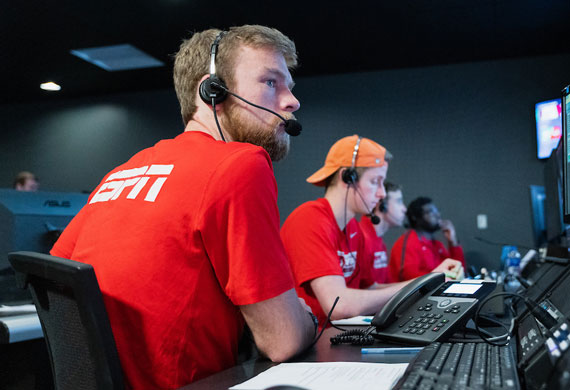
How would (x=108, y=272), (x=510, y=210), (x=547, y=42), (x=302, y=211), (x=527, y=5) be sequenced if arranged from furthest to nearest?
(x=510, y=210), (x=547, y=42), (x=527, y=5), (x=302, y=211), (x=108, y=272)

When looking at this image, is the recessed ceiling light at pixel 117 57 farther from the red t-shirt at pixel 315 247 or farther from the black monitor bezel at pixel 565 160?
the black monitor bezel at pixel 565 160

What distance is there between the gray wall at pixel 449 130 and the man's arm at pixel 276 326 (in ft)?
14.8

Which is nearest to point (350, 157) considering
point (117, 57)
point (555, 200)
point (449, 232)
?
point (555, 200)

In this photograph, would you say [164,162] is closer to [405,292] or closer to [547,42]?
[405,292]

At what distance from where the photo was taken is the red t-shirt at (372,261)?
2232 millimetres

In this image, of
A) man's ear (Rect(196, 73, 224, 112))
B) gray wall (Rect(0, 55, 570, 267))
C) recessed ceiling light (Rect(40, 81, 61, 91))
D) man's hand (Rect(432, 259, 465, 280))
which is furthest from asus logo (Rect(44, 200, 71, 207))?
recessed ceiling light (Rect(40, 81, 61, 91))

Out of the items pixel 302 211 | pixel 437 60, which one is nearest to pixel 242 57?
pixel 302 211

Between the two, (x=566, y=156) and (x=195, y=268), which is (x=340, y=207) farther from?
(x=195, y=268)

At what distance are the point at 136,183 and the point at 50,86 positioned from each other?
19.2 feet

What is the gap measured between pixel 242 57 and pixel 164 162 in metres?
0.34

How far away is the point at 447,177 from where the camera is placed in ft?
16.8

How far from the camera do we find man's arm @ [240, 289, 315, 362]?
842 mm

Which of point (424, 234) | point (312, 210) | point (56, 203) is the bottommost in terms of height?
point (424, 234)

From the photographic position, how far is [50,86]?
5988 millimetres
